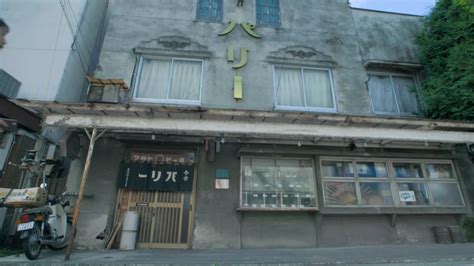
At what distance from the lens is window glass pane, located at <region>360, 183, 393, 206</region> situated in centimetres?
815

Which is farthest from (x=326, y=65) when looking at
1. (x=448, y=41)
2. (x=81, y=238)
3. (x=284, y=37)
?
(x=81, y=238)

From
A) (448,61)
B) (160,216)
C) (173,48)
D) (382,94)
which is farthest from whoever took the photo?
(382,94)

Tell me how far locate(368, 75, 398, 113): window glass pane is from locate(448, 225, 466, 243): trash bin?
13.4ft

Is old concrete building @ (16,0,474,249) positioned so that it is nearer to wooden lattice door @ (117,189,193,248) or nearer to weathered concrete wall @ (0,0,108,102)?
wooden lattice door @ (117,189,193,248)

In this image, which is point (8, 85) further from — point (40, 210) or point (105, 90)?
point (40, 210)

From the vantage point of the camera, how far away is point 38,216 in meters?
5.63

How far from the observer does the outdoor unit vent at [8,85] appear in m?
7.81

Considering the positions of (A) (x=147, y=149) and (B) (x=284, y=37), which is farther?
(B) (x=284, y=37)

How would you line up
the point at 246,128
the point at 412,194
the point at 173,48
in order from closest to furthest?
the point at 246,128 < the point at 412,194 < the point at 173,48

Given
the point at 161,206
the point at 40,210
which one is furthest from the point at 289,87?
the point at 40,210

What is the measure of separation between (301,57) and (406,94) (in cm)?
423

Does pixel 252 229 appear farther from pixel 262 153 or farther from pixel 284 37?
pixel 284 37

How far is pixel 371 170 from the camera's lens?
8.56 meters

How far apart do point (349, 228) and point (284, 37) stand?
6.81 meters
